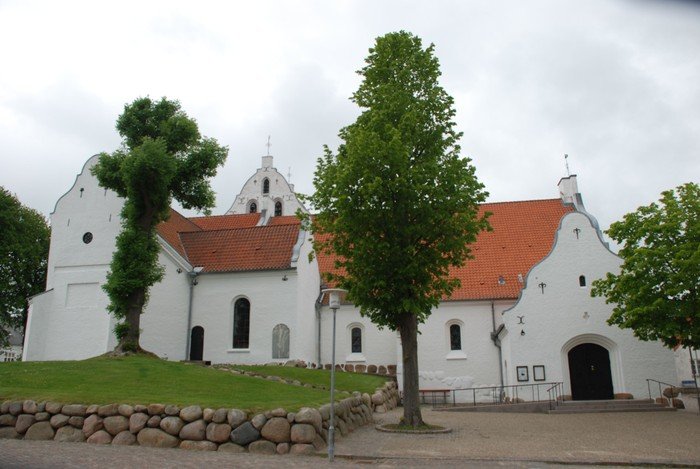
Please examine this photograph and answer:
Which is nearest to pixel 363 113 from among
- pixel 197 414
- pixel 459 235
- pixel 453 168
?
pixel 453 168

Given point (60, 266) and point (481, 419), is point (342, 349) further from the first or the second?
point (60, 266)

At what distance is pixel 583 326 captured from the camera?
24.9 m

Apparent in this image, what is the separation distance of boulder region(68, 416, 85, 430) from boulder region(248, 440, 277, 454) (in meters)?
3.98

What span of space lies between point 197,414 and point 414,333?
22.6ft

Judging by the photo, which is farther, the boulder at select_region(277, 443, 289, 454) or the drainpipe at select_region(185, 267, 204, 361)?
the drainpipe at select_region(185, 267, 204, 361)

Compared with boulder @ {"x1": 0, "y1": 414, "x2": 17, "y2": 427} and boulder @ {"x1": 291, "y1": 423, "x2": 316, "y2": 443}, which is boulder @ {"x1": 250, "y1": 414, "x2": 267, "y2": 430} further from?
boulder @ {"x1": 0, "y1": 414, "x2": 17, "y2": 427}

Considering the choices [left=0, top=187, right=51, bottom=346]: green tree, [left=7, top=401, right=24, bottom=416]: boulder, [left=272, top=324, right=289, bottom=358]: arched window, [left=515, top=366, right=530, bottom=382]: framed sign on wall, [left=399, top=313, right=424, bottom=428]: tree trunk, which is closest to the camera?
[left=7, top=401, right=24, bottom=416]: boulder

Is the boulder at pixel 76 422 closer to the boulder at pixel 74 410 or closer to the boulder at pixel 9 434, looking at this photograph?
the boulder at pixel 74 410

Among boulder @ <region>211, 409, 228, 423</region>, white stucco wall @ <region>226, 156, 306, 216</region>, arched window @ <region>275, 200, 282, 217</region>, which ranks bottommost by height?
boulder @ <region>211, 409, 228, 423</region>

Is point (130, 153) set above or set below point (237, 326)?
above

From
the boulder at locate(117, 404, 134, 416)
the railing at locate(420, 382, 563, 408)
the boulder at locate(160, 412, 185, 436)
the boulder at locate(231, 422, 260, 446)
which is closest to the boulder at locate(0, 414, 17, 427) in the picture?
the boulder at locate(117, 404, 134, 416)

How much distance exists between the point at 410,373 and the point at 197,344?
1548cm

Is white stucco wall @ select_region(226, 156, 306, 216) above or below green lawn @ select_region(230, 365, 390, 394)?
above

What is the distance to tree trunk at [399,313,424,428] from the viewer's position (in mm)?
15914
